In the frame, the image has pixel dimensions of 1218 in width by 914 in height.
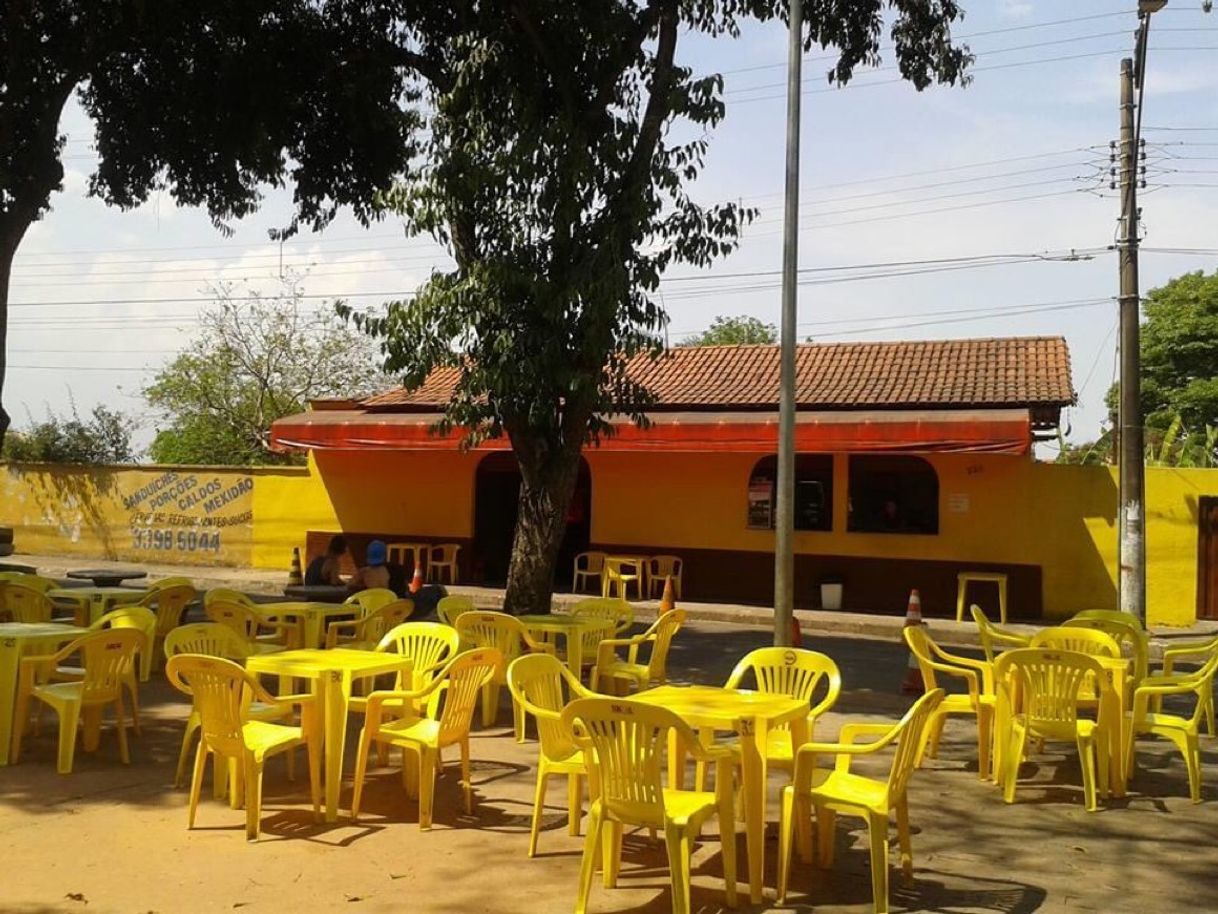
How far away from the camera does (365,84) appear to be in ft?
42.4

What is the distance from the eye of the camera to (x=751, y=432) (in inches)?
664

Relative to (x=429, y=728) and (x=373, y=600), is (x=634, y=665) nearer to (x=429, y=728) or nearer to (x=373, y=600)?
(x=373, y=600)

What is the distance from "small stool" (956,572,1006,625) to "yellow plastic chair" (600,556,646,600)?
476 cm

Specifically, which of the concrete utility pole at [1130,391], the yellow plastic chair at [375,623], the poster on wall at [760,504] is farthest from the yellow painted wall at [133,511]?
the concrete utility pole at [1130,391]

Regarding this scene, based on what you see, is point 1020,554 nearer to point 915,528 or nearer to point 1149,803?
point 915,528

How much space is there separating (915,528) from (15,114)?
1296cm

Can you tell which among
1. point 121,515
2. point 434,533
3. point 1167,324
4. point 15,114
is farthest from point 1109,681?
point 1167,324

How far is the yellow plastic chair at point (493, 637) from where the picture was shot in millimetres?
8289

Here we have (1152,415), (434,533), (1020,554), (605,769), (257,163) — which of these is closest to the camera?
(605,769)

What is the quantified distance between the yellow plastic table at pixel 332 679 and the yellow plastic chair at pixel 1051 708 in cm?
350

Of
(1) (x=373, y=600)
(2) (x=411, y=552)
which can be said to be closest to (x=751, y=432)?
(2) (x=411, y=552)

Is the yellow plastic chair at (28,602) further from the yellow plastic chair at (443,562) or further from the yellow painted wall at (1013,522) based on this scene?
the yellow painted wall at (1013,522)

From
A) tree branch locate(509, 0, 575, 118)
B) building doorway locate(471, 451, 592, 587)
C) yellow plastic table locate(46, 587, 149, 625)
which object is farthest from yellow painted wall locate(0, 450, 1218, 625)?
yellow plastic table locate(46, 587, 149, 625)

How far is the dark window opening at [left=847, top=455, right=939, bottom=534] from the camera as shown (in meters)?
17.4
